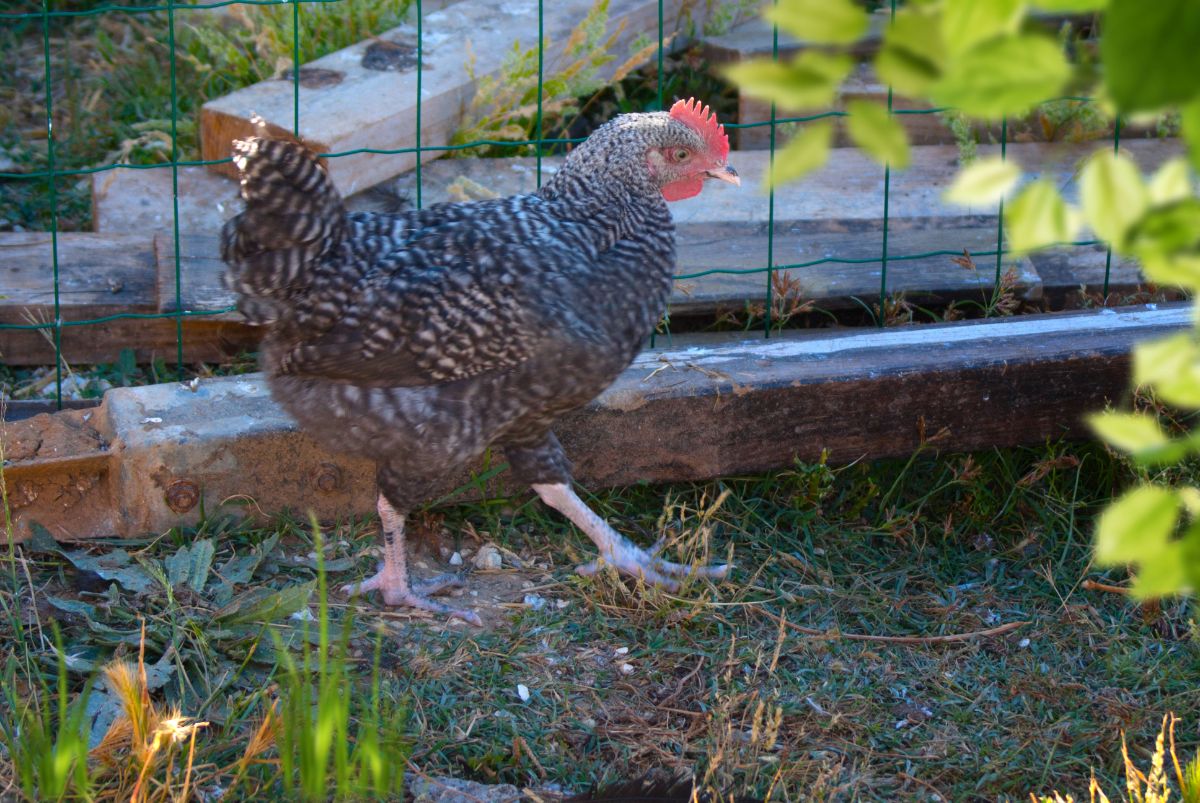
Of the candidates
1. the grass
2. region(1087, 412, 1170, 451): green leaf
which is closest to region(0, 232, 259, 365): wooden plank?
the grass

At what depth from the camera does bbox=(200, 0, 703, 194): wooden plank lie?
14.9ft

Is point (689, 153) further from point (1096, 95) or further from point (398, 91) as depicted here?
point (1096, 95)

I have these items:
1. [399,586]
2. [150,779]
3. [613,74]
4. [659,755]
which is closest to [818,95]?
[150,779]

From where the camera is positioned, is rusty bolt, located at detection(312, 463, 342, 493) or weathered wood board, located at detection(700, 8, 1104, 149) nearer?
rusty bolt, located at detection(312, 463, 342, 493)

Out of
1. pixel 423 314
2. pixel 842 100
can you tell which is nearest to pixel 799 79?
pixel 423 314

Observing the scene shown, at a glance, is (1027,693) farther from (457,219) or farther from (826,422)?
(457,219)

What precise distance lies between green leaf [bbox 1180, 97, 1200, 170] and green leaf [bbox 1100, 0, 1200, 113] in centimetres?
5

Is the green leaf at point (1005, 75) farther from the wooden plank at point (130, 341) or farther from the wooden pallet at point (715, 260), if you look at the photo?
the wooden plank at point (130, 341)

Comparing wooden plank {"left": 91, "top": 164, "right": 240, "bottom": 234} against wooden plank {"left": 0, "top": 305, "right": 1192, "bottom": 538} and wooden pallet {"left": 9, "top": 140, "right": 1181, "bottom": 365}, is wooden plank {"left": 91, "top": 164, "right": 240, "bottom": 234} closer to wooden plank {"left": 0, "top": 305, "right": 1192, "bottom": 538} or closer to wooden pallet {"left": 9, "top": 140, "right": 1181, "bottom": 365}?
wooden pallet {"left": 9, "top": 140, "right": 1181, "bottom": 365}

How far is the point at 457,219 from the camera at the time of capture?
3574 millimetres

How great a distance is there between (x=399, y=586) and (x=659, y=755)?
97 cm

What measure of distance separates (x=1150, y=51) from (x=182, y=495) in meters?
3.21

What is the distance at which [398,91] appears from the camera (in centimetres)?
479

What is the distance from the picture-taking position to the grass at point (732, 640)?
3014 mm
